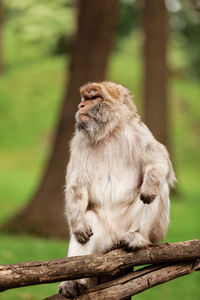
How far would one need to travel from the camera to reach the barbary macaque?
4.26 meters

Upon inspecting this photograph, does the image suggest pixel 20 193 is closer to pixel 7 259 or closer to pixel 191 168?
pixel 7 259

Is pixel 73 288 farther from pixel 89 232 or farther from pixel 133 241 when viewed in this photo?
pixel 133 241

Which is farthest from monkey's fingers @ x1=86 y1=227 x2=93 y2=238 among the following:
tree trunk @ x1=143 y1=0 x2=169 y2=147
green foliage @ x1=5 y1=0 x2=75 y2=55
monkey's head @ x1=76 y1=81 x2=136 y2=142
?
green foliage @ x1=5 y1=0 x2=75 y2=55

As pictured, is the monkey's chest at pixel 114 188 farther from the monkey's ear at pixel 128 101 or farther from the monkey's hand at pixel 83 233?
the monkey's ear at pixel 128 101

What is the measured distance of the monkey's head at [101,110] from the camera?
4.43 m

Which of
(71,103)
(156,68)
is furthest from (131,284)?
(156,68)

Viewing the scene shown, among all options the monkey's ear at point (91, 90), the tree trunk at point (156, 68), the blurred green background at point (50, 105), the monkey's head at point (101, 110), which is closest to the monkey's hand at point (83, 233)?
the monkey's head at point (101, 110)

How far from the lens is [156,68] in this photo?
14.5 m

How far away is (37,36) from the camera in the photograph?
1236 inches

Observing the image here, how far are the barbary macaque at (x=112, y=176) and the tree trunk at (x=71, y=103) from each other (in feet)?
16.1

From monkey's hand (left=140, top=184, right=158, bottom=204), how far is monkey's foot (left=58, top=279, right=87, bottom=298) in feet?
2.43

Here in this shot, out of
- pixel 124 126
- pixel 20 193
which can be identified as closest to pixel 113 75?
pixel 20 193

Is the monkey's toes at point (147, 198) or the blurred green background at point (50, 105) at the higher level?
the blurred green background at point (50, 105)

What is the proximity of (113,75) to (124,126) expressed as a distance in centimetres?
2107
